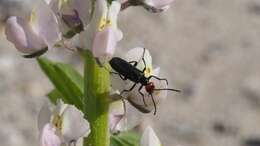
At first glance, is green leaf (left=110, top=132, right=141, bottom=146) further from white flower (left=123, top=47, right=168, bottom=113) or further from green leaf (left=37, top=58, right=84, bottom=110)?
white flower (left=123, top=47, right=168, bottom=113)

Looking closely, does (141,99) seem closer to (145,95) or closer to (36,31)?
(145,95)

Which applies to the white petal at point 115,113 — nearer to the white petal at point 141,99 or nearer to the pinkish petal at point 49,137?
the white petal at point 141,99

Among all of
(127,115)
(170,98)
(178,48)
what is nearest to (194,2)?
(178,48)

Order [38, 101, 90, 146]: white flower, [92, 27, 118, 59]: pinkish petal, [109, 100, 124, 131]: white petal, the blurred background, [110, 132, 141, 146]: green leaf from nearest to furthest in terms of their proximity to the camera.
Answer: [92, 27, 118, 59]: pinkish petal → [38, 101, 90, 146]: white flower → [109, 100, 124, 131]: white petal → [110, 132, 141, 146]: green leaf → the blurred background

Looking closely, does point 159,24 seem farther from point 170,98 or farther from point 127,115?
point 127,115

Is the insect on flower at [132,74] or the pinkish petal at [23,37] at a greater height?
the insect on flower at [132,74]

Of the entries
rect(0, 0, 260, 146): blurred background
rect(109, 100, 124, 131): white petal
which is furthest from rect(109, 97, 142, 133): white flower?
rect(0, 0, 260, 146): blurred background

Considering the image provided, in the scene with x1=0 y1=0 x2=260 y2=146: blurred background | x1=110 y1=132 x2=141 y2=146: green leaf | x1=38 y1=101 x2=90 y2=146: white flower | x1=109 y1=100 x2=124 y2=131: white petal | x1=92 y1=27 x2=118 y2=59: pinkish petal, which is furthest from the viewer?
x1=0 y1=0 x2=260 y2=146: blurred background

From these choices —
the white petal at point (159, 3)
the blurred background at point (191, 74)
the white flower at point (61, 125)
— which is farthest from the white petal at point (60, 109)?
the blurred background at point (191, 74)
